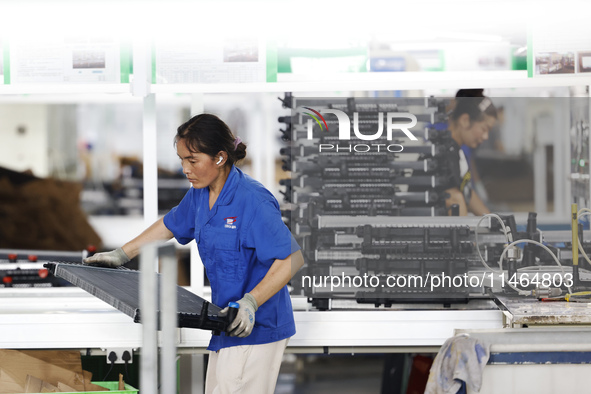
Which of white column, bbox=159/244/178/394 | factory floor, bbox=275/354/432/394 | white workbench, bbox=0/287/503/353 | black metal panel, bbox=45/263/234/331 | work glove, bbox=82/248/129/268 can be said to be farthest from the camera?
factory floor, bbox=275/354/432/394

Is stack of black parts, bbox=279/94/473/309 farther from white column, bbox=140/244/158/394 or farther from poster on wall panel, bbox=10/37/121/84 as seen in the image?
white column, bbox=140/244/158/394

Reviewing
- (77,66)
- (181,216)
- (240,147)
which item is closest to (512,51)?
(240,147)

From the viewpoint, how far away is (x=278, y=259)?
2.10m

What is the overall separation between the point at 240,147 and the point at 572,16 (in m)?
1.60

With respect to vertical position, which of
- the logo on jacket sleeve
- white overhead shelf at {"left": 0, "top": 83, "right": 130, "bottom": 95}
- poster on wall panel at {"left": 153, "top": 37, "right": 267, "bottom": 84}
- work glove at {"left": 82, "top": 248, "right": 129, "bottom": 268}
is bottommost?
work glove at {"left": 82, "top": 248, "right": 129, "bottom": 268}

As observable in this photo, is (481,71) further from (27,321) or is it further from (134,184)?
(134,184)

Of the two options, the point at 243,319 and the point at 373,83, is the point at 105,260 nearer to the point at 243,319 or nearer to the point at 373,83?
the point at 243,319

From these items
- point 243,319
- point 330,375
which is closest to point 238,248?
point 243,319

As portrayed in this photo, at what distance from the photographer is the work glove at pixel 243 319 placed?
6.30ft

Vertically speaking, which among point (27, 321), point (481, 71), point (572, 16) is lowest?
point (27, 321)

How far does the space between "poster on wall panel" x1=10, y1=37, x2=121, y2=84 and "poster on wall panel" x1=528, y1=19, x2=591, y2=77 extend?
176cm

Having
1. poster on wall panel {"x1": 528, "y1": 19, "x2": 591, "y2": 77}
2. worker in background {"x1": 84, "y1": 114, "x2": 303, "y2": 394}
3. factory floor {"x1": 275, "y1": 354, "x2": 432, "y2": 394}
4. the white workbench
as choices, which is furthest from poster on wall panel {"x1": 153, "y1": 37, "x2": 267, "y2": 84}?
factory floor {"x1": 275, "y1": 354, "x2": 432, "y2": 394}

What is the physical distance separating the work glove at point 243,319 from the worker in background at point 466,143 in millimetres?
1226

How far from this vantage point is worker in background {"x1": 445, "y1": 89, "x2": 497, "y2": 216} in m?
2.92
